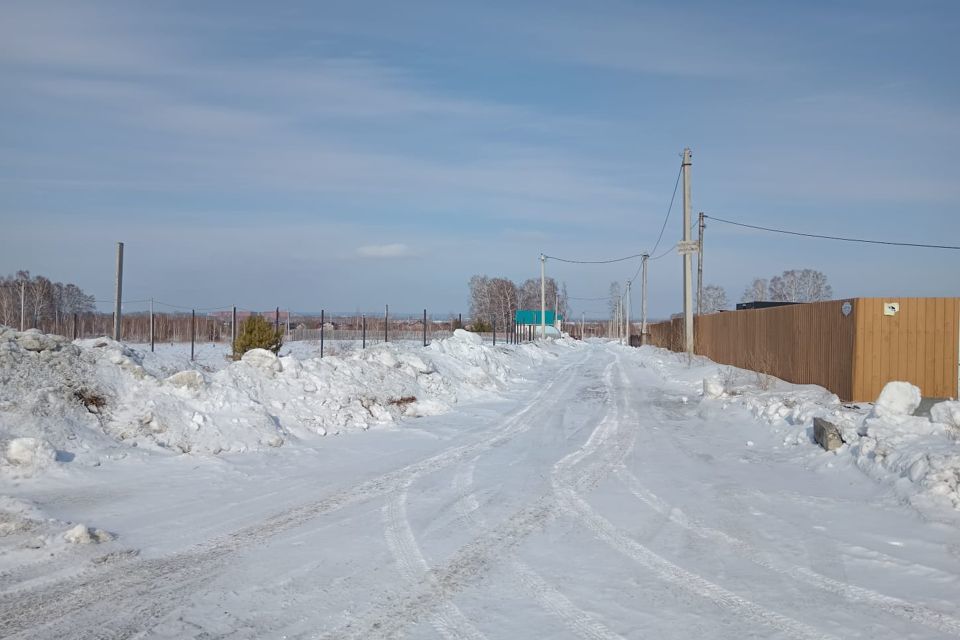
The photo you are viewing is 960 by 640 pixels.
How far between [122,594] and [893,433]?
9.53m

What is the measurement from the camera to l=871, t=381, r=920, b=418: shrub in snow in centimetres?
1098

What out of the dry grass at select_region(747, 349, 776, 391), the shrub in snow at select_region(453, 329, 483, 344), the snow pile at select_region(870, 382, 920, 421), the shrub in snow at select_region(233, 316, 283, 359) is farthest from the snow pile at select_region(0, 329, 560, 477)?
the shrub in snow at select_region(453, 329, 483, 344)

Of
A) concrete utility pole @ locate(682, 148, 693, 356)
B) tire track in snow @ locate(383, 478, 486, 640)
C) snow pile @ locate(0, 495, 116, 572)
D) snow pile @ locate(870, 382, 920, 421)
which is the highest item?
concrete utility pole @ locate(682, 148, 693, 356)

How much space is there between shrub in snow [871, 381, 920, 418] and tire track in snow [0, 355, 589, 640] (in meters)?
8.83

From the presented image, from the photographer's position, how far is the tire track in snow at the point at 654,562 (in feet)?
15.6

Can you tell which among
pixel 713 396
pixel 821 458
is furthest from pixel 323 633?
pixel 713 396

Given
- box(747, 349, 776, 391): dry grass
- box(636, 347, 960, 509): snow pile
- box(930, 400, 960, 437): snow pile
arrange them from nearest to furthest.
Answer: box(636, 347, 960, 509): snow pile, box(930, 400, 960, 437): snow pile, box(747, 349, 776, 391): dry grass

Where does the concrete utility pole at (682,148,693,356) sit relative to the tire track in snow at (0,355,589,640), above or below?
above

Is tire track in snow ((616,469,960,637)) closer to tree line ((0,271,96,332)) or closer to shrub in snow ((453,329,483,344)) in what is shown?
shrub in snow ((453,329,483,344))

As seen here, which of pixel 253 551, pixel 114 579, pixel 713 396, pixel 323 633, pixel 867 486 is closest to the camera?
pixel 323 633

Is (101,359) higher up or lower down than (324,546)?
higher up

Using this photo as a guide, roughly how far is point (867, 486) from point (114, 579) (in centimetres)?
821

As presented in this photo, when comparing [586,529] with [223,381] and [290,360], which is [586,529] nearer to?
[223,381]

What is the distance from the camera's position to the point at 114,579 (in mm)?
5363
